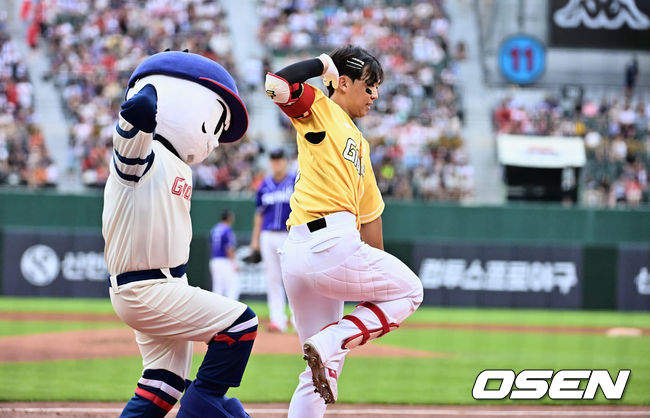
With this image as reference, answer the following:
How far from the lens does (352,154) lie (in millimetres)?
4539

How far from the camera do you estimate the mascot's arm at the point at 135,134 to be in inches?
151

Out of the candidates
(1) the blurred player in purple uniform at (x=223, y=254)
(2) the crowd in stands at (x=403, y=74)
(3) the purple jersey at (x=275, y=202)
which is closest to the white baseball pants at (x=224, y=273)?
(1) the blurred player in purple uniform at (x=223, y=254)

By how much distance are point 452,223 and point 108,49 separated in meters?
10.1

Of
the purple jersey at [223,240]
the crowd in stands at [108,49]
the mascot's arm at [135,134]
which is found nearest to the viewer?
the mascot's arm at [135,134]

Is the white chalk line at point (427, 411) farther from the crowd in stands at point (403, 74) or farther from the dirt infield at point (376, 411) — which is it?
the crowd in stands at point (403, 74)

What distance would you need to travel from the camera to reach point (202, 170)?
20062 millimetres

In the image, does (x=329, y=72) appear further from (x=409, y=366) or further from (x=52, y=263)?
(x=52, y=263)

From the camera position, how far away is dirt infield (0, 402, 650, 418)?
6133 mm

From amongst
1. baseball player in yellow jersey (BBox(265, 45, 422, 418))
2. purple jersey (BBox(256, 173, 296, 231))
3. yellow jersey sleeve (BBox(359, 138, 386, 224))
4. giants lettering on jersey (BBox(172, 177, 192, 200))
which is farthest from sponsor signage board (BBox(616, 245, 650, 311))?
giants lettering on jersey (BBox(172, 177, 192, 200))

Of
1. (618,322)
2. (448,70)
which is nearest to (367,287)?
(618,322)

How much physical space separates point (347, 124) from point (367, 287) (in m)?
0.85

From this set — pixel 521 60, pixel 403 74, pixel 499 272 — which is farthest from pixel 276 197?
pixel 521 60

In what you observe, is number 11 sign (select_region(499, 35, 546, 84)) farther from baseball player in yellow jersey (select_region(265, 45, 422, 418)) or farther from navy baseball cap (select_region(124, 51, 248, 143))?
navy baseball cap (select_region(124, 51, 248, 143))

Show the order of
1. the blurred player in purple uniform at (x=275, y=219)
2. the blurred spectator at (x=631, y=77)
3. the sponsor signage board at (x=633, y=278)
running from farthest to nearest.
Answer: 1. the blurred spectator at (x=631, y=77)
2. the sponsor signage board at (x=633, y=278)
3. the blurred player in purple uniform at (x=275, y=219)
